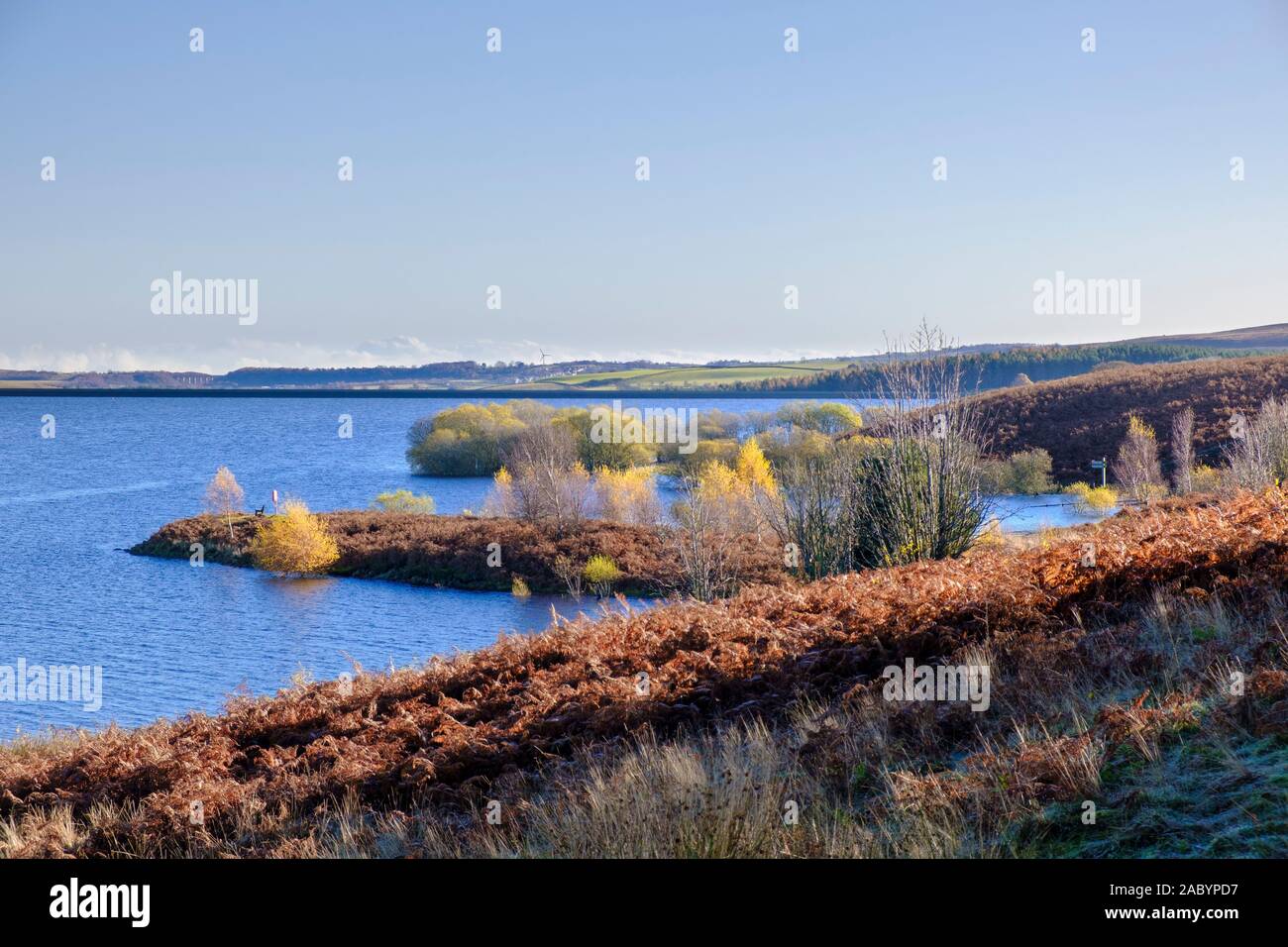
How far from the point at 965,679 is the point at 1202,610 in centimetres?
211

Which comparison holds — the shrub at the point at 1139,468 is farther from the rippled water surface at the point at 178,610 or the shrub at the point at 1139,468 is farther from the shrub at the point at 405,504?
the shrub at the point at 405,504

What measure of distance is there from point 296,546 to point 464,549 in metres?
8.12

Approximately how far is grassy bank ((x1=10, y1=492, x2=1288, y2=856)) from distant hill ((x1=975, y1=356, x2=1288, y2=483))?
5185 cm

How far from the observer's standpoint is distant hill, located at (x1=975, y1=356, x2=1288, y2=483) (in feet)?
203

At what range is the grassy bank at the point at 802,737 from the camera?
528 cm

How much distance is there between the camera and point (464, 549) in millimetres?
49656

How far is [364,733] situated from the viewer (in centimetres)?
930

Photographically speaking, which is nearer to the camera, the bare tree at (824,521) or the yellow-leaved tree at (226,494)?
the bare tree at (824,521)

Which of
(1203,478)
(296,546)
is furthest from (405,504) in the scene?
(1203,478)

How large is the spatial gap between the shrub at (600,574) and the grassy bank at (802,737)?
32905 millimetres

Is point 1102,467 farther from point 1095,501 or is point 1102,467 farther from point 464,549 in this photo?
point 464,549

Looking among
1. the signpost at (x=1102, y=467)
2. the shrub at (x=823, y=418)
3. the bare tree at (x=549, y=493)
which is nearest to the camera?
the signpost at (x=1102, y=467)

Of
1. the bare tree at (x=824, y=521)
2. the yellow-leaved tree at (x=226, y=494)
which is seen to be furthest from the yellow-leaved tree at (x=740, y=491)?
the yellow-leaved tree at (x=226, y=494)
